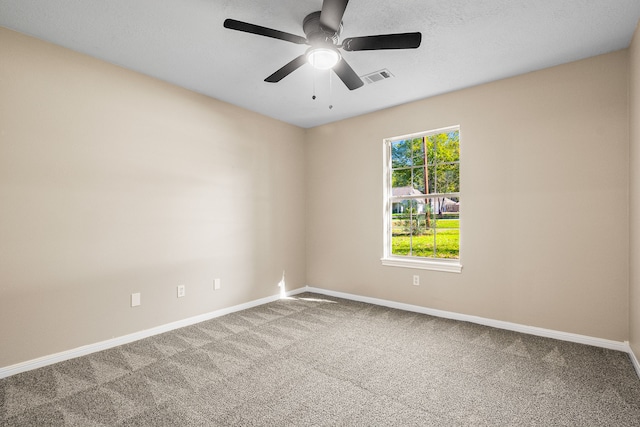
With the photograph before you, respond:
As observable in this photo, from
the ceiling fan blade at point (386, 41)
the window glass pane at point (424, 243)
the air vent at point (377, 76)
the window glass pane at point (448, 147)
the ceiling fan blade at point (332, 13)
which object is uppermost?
the air vent at point (377, 76)

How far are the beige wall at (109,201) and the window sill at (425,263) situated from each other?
182 cm

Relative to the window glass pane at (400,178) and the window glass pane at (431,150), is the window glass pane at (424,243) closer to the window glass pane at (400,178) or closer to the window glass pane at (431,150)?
the window glass pane at (400,178)

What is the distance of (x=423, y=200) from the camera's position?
12.9 ft

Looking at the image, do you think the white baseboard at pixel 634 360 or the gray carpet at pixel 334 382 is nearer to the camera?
the gray carpet at pixel 334 382

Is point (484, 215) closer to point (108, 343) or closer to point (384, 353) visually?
point (384, 353)

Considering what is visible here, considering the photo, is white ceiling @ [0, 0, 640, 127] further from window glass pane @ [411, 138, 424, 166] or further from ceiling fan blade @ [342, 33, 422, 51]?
window glass pane @ [411, 138, 424, 166]

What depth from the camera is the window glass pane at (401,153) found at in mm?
4055


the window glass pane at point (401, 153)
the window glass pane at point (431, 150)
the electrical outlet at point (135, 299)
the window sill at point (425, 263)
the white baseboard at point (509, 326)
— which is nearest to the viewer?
the white baseboard at point (509, 326)

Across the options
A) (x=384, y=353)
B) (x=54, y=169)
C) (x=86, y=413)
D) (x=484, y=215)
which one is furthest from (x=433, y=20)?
(x=86, y=413)

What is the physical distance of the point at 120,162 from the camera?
291 cm

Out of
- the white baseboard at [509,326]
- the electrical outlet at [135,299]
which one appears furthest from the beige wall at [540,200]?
the electrical outlet at [135,299]

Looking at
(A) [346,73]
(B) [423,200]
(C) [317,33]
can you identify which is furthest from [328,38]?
(B) [423,200]

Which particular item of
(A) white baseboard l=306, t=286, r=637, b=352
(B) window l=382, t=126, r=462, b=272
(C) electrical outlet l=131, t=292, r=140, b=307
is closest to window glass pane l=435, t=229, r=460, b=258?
(B) window l=382, t=126, r=462, b=272

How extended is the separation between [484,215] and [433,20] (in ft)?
6.79
